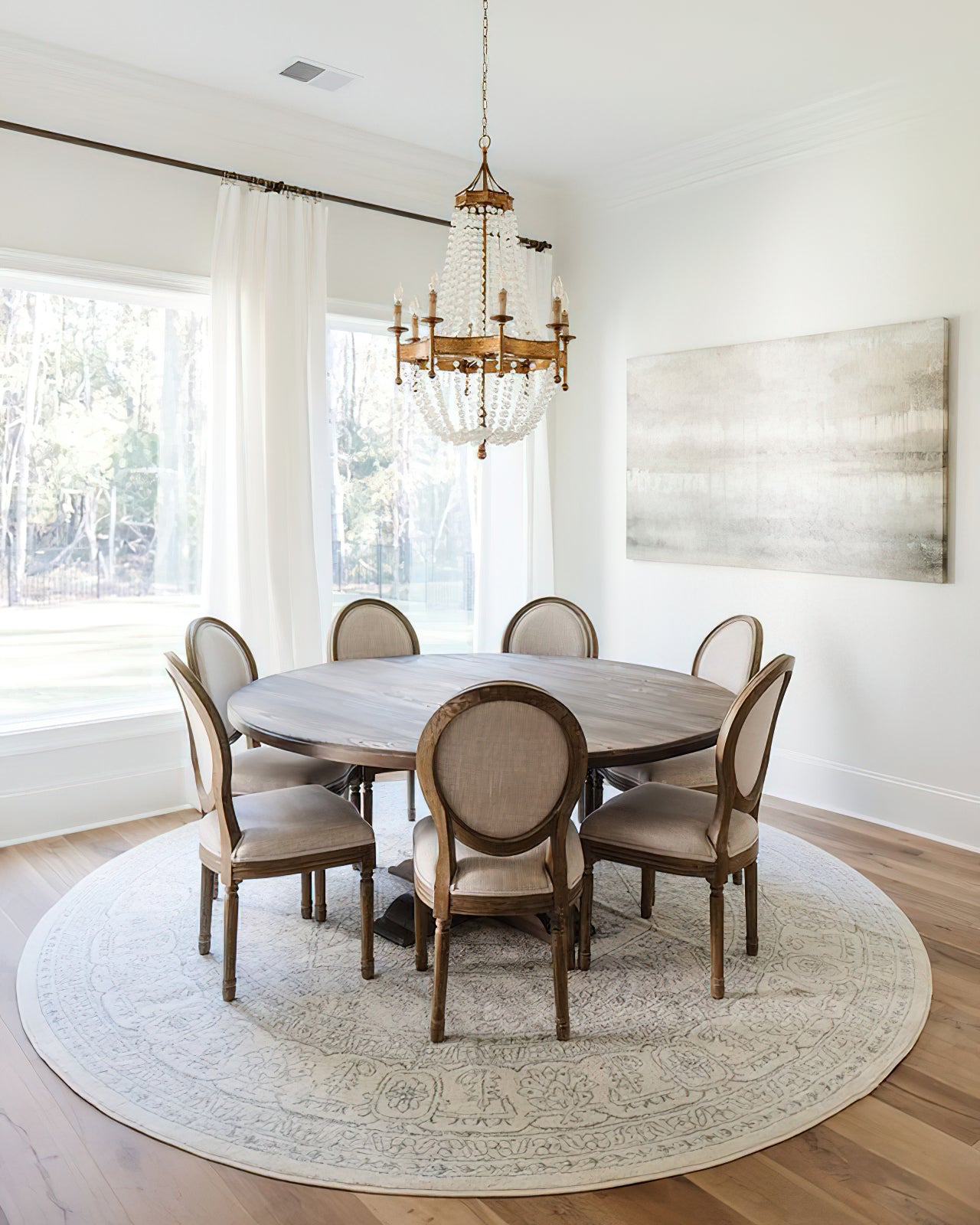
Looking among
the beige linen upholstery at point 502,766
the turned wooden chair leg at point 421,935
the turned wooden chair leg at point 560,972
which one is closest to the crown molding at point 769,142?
the beige linen upholstery at point 502,766

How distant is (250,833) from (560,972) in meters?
0.92

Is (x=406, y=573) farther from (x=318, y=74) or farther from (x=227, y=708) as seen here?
(x=318, y=74)

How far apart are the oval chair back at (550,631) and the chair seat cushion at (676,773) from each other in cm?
87

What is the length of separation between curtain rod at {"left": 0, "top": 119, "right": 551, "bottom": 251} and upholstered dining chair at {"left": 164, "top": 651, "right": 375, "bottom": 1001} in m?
2.35

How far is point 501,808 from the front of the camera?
2488 millimetres

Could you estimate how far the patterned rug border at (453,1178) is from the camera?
2043 millimetres

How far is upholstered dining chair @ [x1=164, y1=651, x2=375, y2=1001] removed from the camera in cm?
275

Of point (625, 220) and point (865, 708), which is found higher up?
point (625, 220)

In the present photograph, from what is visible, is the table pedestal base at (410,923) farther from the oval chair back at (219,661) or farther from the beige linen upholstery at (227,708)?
the oval chair back at (219,661)

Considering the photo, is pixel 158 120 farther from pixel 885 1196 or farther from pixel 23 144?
pixel 885 1196

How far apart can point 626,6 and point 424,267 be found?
1970 mm

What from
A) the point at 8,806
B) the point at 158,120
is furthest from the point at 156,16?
the point at 8,806

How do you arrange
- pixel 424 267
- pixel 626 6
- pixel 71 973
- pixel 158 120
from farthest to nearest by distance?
pixel 424 267, pixel 158 120, pixel 626 6, pixel 71 973

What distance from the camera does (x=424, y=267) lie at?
5.25 meters
